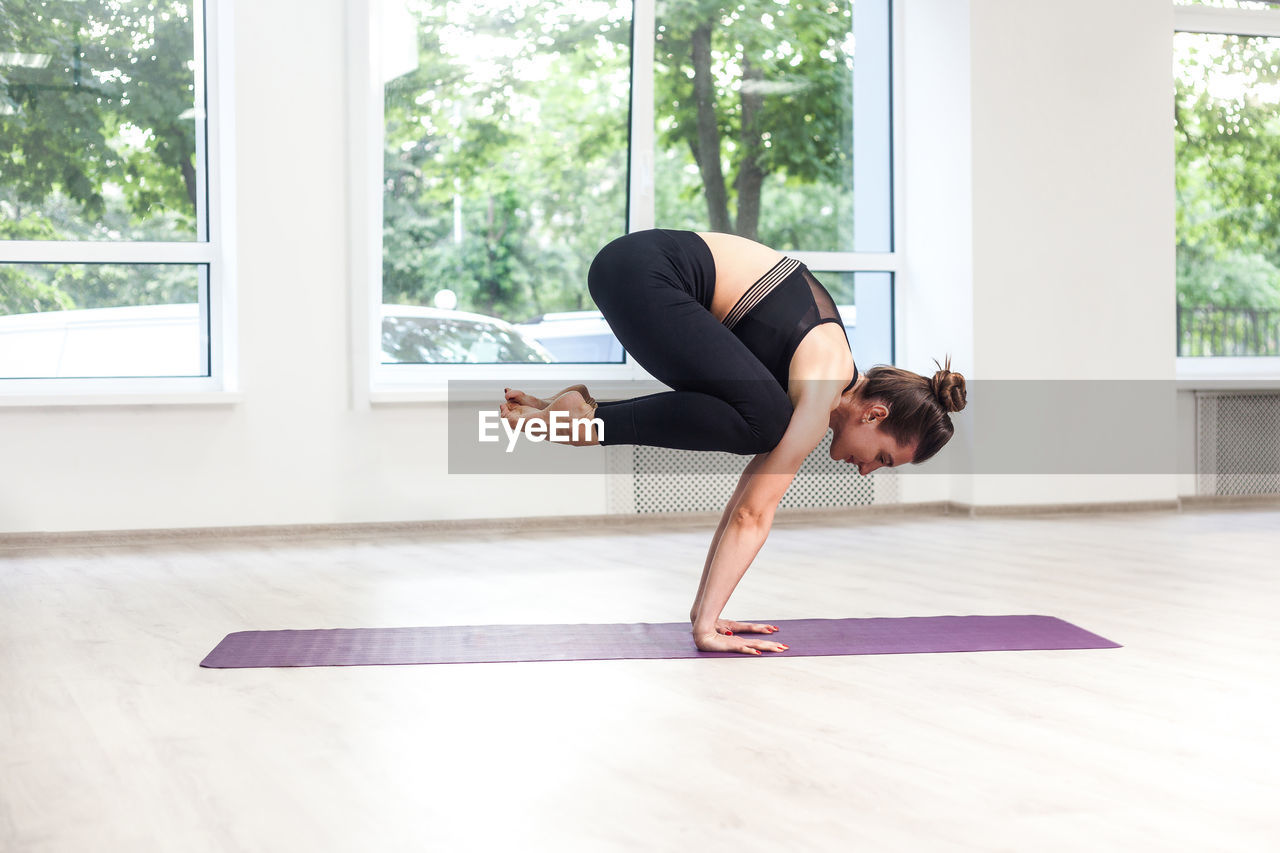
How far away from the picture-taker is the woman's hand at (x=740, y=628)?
2582mm

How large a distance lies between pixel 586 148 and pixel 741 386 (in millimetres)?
2944

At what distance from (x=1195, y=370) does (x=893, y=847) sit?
5079 millimetres

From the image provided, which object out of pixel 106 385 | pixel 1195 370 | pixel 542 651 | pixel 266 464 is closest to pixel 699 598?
pixel 542 651

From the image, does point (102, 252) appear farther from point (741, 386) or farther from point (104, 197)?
point (741, 386)

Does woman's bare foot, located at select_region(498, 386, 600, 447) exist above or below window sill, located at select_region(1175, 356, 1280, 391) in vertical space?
Result: below

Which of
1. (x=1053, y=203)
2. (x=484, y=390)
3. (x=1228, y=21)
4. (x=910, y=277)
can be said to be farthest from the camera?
(x=1228, y=21)

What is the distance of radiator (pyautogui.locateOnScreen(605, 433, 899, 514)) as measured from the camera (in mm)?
4863

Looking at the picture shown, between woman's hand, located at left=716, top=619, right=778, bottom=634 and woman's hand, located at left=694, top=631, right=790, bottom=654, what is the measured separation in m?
0.15

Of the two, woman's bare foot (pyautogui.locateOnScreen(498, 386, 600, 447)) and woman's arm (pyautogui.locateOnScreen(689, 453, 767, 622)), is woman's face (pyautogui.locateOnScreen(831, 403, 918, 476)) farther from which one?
woman's bare foot (pyautogui.locateOnScreen(498, 386, 600, 447))

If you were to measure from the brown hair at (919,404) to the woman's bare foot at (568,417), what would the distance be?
59cm

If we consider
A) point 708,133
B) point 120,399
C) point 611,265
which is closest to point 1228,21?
point 708,133

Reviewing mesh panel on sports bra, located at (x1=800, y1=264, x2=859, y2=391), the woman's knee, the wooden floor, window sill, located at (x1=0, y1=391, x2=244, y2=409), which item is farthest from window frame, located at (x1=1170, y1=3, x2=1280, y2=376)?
window sill, located at (x1=0, y1=391, x2=244, y2=409)

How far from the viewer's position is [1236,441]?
5453 mm

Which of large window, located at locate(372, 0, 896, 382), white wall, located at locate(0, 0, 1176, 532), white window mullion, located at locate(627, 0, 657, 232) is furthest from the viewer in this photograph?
white window mullion, located at locate(627, 0, 657, 232)
